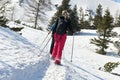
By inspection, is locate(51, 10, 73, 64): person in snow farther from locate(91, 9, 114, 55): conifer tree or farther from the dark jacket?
locate(91, 9, 114, 55): conifer tree

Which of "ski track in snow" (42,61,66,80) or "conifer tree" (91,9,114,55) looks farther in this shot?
"conifer tree" (91,9,114,55)

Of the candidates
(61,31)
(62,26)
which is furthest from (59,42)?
(62,26)

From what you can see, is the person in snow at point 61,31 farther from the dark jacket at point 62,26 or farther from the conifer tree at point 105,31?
the conifer tree at point 105,31

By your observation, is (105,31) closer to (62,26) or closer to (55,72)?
(62,26)

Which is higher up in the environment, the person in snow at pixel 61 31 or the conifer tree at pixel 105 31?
the person in snow at pixel 61 31

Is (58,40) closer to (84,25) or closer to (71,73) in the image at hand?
(71,73)

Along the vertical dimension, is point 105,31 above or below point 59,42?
below

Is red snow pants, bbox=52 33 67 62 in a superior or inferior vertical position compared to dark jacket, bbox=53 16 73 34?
inferior

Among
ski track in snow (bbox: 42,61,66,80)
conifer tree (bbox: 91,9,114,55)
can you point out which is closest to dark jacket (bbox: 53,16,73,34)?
ski track in snow (bbox: 42,61,66,80)

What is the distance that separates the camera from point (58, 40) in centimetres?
1225

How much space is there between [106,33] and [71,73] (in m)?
31.7

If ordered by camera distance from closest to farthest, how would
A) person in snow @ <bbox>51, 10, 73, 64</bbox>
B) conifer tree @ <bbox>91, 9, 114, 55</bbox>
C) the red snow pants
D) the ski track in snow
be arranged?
1. the ski track in snow
2. the red snow pants
3. person in snow @ <bbox>51, 10, 73, 64</bbox>
4. conifer tree @ <bbox>91, 9, 114, 55</bbox>

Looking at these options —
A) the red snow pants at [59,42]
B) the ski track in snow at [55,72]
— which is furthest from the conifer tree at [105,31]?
the ski track in snow at [55,72]

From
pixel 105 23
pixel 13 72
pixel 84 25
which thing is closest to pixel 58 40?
pixel 13 72
